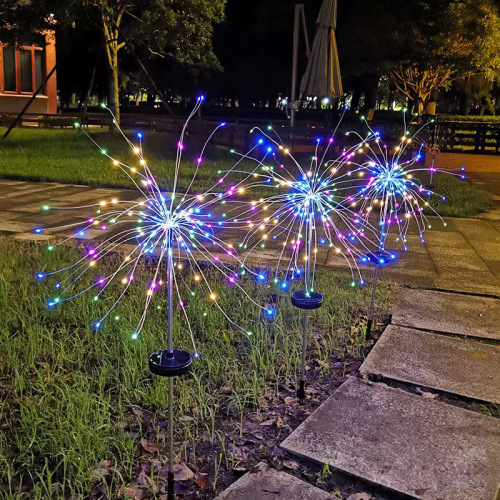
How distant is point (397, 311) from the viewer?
14.7 feet

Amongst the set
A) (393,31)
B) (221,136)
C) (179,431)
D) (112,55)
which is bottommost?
(179,431)

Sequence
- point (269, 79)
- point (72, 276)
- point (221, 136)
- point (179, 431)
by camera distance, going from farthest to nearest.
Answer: point (269, 79) < point (221, 136) < point (72, 276) < point (179, 431)

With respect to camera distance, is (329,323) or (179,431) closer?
(179,431)

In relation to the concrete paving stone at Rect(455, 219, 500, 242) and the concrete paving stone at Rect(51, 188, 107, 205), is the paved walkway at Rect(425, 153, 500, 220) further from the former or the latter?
the concrete paving stone at Rect(51, 188, 107, 205)

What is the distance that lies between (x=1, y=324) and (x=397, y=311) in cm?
303

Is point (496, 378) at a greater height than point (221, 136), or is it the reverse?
point (221, 136)

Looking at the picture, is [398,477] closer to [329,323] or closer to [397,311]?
[329,323]

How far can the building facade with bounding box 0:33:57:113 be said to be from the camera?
2584 centimetres

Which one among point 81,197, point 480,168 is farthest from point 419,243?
point 480,168

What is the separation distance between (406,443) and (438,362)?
1.04 m

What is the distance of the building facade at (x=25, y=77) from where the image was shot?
25.8 metres

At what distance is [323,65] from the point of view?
10336mm

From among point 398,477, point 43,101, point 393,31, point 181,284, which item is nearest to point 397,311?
point 181,284

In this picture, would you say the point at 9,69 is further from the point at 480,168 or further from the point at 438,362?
the point at 438,362
